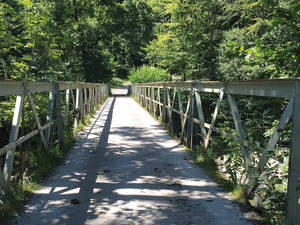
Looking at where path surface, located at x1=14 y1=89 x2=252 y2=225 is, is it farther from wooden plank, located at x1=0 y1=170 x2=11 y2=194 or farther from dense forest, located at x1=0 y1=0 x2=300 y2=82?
dense forest, located at x1=0 y1=0 x2=300 y2=82

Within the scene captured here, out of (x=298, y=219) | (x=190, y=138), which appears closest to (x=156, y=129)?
(x=190, y=138)

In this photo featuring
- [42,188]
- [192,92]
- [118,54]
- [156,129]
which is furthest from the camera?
[118,54]

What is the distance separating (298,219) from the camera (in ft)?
7.68

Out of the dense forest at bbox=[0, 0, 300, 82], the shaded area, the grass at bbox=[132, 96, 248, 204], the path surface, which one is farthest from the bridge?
the shaded area

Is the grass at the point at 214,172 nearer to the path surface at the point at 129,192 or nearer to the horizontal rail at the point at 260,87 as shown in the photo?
the path surface at the point at 129,192

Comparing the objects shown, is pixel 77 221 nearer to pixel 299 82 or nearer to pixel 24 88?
pixel 24 88

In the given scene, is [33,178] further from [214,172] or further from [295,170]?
[295,170]

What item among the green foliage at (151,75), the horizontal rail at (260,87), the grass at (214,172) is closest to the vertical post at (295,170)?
the horizontal rail at (260,87)

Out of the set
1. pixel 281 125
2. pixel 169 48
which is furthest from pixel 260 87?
pixel 169 48

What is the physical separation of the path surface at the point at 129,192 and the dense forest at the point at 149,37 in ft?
6.14

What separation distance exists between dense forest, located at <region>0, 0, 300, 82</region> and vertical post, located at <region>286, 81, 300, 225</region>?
1.03 m

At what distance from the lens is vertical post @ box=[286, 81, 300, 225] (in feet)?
7.68

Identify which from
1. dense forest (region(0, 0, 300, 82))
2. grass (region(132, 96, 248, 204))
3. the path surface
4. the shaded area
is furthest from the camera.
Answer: the shaded area

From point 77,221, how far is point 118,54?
27342 mm
